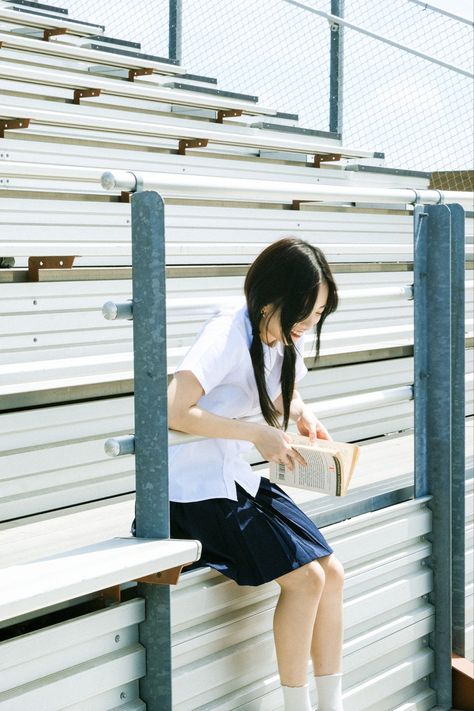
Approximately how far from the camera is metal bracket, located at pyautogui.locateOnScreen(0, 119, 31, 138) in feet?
12.0

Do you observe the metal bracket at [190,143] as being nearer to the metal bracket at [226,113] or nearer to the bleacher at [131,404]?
the bleacher at [131,404]

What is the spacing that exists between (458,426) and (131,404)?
831 millimetres

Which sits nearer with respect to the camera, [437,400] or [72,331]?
[437,400]

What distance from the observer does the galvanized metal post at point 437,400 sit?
2607mm

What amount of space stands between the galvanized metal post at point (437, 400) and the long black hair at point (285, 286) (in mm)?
651

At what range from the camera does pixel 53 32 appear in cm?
566

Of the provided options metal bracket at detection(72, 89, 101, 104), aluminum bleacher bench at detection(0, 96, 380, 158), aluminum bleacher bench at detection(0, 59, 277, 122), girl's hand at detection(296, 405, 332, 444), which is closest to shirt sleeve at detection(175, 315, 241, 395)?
girl's hand at detection(296, 405, 332, 444)

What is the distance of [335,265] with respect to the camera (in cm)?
411

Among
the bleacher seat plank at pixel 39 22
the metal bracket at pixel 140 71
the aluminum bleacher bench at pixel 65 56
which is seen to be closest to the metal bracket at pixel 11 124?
the aluminum bleacher bench at pixel 65 56

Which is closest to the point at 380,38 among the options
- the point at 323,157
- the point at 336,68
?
the point at 336,68

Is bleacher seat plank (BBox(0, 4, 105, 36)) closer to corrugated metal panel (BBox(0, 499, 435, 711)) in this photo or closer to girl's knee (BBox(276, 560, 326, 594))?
corrugated metal panel (BBox(0, 499, 435, 711))

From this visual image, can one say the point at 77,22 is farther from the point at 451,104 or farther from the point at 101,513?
the point at 101,513

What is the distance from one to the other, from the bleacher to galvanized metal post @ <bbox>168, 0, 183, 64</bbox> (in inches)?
27.2

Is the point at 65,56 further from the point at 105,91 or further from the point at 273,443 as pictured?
the point at 273,443
